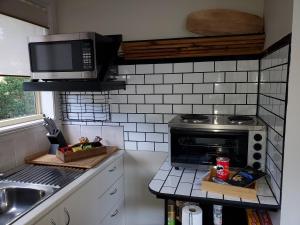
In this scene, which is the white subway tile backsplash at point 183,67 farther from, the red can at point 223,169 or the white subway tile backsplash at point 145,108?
the red can at point 223,169

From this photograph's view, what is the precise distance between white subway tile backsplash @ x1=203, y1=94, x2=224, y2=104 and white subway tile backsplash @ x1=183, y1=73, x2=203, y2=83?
123 millimetres

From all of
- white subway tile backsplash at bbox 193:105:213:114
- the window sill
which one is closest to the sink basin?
the window sill

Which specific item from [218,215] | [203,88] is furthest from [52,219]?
[203,88]

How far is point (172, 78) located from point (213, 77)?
297 mm

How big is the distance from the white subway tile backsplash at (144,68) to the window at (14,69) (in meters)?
0.81

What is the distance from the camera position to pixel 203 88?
1801 millimetres

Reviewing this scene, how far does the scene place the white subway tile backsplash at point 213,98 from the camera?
70.1 inches

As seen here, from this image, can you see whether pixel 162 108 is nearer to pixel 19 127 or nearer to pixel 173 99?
pixel 173 99

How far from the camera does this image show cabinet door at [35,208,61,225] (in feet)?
3.64

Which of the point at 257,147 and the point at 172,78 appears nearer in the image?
the point at 257,147

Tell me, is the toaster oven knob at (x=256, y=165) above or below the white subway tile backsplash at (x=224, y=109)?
below

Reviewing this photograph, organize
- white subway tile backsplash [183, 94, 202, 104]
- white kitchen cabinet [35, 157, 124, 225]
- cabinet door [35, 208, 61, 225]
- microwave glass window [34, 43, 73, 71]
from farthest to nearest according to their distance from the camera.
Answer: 1. white subway tile backsplash [183, 94, 202, 104]
2. microwave glass window [34, 43, 73, 71]
3. white kitchen cabinet [35, 157, 124, 225]
4. cabinet door [35, 208, 61, 225]

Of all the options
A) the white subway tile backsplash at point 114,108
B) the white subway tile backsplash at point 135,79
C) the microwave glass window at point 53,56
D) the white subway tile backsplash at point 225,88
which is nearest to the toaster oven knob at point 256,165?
the white subway tile backsplash at point 225,88

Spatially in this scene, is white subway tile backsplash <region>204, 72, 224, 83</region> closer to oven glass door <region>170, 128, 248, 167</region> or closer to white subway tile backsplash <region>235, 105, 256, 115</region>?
white subway tile backsplash <region>235, 105, 256, 115</region>
